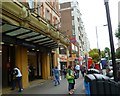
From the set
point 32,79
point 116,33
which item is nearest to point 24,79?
point 32,79

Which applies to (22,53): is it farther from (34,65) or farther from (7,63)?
(34,65)

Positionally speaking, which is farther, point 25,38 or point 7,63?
point 7,63

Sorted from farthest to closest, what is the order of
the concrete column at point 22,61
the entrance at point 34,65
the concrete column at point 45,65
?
the concrete column at point 45,65 < the entrance at point 34,65 < the concrete column at point 22,61

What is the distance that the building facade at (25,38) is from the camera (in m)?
15.7

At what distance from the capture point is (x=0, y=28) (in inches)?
580

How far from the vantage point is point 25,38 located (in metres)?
19.8

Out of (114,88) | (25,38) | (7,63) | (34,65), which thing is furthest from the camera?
(34,65)

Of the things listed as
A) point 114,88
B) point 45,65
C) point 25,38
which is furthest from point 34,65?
point 114,88

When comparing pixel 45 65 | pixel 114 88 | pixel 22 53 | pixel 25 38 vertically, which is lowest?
pixel 114 88

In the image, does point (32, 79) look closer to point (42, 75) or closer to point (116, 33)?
point (42, 75)

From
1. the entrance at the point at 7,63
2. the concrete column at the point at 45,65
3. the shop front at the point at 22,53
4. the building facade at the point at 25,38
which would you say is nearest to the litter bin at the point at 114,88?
the building facade at the point at 25,38

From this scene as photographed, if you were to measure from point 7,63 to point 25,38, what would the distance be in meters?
2.71

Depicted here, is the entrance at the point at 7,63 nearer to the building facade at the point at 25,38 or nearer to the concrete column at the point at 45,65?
the building facade at the point at 25,38

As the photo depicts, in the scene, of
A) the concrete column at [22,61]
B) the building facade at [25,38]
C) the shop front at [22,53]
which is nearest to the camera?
the building facade at [25,38]
